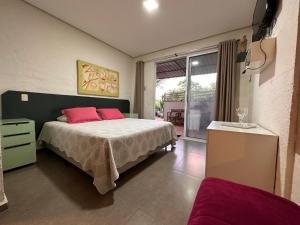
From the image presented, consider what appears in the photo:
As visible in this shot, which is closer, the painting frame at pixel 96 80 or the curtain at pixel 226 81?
the curtain at pixel 226 81

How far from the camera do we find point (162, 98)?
8.14 meters

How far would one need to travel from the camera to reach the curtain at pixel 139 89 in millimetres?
4270

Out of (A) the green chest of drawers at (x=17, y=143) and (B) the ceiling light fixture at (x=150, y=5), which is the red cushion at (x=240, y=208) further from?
(B) the ceiling light fixture at (x=150, y=5)

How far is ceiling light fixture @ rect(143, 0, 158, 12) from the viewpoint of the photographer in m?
2.14

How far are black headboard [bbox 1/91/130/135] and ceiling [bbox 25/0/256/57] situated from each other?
150cm

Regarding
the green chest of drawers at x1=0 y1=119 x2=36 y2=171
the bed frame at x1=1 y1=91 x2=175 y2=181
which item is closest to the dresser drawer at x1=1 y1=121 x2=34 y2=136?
the green chest of drawers at x1=0 y1=119 x2=36 y2=171

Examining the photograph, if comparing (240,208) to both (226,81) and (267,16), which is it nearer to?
Result: (267,16)

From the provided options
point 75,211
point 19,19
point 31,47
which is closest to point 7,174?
point 75,211

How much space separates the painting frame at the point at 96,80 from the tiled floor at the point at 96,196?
1.70m

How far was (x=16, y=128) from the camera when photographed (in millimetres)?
1809

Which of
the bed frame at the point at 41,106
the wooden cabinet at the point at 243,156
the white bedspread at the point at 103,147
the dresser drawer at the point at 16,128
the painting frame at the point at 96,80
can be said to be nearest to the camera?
the wooden cabinet at the point at 243,156

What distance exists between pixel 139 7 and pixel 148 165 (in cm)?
256

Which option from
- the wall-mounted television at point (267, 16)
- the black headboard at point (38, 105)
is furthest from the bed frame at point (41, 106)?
the wall-mounted television at point (267, 16)

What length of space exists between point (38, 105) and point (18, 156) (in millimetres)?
912
